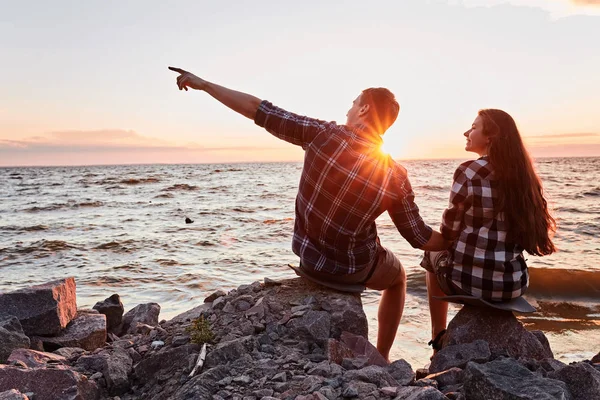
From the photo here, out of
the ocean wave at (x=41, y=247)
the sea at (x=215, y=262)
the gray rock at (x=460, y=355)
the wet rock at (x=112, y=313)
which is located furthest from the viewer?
the ocean wave at (x=41, y=247)

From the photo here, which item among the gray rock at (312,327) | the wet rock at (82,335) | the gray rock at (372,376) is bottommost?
the wet rock at (82,335)

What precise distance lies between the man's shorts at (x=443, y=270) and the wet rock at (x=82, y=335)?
10.9 ft

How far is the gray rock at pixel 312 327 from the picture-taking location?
376 cm

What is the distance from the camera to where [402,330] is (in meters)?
6.75

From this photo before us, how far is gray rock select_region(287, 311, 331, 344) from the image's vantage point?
12.3 ft

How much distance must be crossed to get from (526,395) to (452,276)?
4.98ft

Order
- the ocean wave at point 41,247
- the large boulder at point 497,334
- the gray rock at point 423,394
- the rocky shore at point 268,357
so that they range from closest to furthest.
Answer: the gray rock at point 423,394, the rocky shore at point 268,357, the large boulder at point 497,334, the ocean wave at point 41,247

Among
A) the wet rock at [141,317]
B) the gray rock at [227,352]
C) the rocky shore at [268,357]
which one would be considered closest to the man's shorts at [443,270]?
the rocky shore at [268,357]

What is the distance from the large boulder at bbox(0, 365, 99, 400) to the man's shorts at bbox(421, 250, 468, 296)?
2.97m

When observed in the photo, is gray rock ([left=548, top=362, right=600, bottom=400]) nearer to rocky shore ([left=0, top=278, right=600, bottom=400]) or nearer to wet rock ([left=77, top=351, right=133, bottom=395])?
rocky shore ([left=0, top=278, right=600, bottom=400])

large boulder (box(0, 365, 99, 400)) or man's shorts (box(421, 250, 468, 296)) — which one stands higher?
man's shorts (box(421, 250, 468, 296))

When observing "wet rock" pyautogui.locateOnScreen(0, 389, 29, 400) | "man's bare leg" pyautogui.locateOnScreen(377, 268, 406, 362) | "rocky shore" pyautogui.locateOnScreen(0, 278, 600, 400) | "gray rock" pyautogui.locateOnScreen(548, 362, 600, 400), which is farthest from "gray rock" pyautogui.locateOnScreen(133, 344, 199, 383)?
"gray rock" pyautogui.locateOnScreen(548, 362, 600, 400)

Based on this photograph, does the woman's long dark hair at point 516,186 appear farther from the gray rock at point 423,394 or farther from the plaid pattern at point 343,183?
the gray rock at point 423,394

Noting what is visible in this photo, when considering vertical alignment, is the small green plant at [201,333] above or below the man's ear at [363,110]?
below
